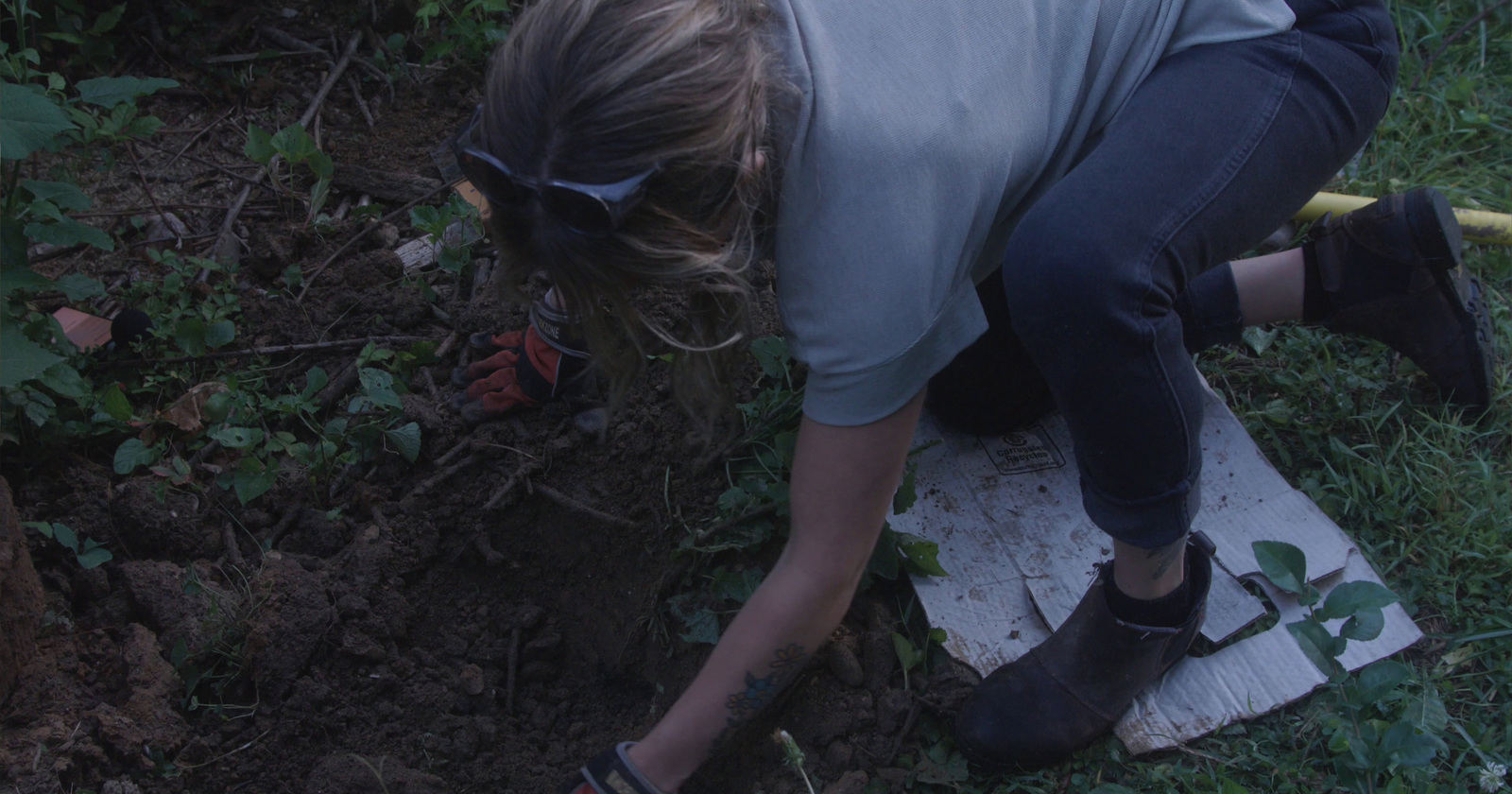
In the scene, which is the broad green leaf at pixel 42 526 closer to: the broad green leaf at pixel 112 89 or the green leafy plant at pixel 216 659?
the green leafy plant at pixel 216 659

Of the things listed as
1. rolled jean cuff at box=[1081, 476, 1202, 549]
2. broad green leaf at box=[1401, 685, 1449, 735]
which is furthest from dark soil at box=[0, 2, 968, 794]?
broad green leaf at box=[1401, 685, 1449, 735]

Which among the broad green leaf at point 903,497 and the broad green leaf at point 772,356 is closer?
the broad green leaf at point 903,497

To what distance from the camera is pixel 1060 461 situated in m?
2.02

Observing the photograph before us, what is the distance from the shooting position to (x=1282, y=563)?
1534 mm

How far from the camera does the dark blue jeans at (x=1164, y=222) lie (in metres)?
1.25

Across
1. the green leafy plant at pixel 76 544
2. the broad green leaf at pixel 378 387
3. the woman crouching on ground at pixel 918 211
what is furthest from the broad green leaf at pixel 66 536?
the woman crouching on ground at pixel 918 211

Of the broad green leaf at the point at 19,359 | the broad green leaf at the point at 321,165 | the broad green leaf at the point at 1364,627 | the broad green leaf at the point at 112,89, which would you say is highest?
the broad green leaf at the point at 112,89

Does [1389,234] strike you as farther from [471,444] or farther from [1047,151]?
[471,444]

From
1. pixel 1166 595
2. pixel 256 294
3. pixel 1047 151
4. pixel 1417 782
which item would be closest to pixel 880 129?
pixel 1047 151

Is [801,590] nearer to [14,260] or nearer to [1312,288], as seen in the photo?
Answer: [1312,288]

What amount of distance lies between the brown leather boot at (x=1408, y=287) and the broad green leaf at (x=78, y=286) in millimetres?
2192

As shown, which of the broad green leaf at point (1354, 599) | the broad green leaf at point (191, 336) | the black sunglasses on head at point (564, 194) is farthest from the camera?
the broad green leaf at point (191, 336)

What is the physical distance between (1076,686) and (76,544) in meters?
1.68

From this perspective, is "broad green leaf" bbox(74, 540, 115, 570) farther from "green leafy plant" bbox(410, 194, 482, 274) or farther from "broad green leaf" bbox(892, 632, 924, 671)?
"broad green leaf" bbox(892, 632, 924, 671)
